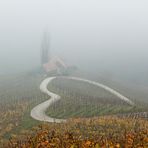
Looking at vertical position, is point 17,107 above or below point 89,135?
below

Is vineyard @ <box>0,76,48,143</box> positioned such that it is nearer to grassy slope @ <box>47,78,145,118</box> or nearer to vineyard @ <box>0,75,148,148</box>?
vineyard @ <box>0,75,148,148</box>

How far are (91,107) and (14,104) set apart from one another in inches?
1157

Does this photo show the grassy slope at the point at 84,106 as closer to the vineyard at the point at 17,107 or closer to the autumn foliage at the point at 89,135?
the vineyard at the point at 17,107

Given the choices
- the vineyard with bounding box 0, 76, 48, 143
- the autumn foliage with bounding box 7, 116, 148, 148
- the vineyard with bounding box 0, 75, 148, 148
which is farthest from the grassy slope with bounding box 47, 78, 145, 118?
the autumn foliage with bounding box 7, 116, 148, 148

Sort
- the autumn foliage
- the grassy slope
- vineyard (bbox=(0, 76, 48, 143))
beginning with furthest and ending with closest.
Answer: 1. the grassy slope
2. vineyard (bbox=(0, 76, 48, 143))
3. the autumn foliage

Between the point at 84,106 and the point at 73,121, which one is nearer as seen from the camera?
the point at 73,121

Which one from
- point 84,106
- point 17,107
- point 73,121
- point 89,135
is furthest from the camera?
point 17,107

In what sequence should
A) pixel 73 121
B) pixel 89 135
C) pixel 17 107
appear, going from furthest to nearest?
pixel 17 107 → pixel 73 121 → pixel 89 135

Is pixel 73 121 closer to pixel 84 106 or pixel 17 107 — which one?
pixel 84 106

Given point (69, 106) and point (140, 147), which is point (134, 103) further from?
point (140, 147)

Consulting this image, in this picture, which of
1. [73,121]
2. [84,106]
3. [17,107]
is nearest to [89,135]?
[73,121]

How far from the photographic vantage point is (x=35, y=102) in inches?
6521

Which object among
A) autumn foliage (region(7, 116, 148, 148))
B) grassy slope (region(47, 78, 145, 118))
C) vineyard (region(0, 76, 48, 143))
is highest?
autumn foliage (region(7, 116, 148, 148))

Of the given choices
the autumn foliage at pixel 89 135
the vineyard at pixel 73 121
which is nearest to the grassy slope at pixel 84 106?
the vineyard at pixel 73 121
